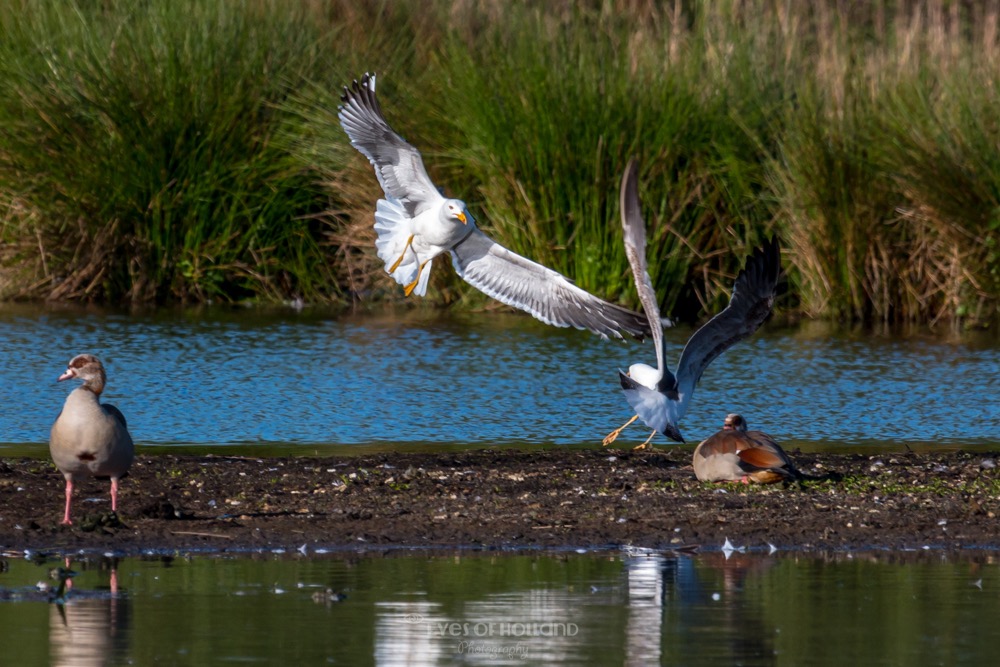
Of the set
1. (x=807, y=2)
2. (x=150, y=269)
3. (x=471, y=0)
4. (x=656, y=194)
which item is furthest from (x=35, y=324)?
(x=807, y=2)

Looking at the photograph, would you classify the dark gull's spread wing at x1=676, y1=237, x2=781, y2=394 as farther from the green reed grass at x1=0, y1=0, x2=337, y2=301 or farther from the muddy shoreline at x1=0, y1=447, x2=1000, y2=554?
the green reed grass at x1=0, y1=0, x2=337, y2=301

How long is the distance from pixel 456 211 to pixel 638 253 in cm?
194

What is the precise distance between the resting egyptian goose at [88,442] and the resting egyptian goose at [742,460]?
9.17 ft

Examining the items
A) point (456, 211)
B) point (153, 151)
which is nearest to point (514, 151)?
point (153, 151)

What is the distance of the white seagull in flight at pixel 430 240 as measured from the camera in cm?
1156

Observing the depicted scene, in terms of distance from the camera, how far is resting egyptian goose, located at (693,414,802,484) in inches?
344

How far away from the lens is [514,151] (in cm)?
1706

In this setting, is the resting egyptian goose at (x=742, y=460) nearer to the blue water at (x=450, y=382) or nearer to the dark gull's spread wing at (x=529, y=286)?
the blue water at (x=450, y=382)

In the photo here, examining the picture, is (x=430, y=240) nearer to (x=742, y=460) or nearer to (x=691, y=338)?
(x=691, y=338)

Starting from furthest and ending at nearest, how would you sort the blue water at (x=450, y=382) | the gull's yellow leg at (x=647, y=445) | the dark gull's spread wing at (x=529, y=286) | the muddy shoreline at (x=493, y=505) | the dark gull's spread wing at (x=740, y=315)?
1. the blue water at (x=450, y=382)
2. the dark gull's spread wing at (x=529, y=286)
3. the gull's yellow leg at (x=647, y=445)
4. the dark gull's spread wing at (x=740, y=315)
5. the muddy shoreline at (x=493, y=505)

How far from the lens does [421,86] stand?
60.5ft

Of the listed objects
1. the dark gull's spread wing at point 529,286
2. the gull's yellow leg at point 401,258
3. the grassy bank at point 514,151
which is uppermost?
the grassy bank at point 514,151

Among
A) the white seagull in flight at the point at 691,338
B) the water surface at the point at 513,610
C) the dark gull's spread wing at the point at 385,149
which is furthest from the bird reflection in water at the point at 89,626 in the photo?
the dark gull's spread wing at the point at 385,149

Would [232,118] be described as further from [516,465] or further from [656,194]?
[516,465]
